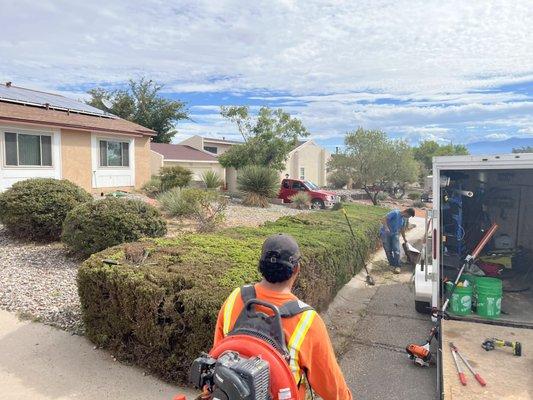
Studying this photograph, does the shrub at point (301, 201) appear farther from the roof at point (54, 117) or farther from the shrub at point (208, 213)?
the shrub at point (208, 213)

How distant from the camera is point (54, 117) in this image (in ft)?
59.3

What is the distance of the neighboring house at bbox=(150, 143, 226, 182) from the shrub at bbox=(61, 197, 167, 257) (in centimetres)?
2009

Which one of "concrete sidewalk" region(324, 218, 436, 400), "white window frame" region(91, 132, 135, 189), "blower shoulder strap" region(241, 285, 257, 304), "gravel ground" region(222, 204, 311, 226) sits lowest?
"concrete sidewalk" region(324, 218, 436, 400)

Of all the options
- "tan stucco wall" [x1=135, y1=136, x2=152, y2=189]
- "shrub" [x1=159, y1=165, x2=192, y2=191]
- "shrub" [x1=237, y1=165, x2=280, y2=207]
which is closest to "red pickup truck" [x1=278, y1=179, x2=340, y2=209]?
"shrub" [x1=237, y1=165, x2=280, y2=207]

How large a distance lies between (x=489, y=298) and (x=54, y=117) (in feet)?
56.9

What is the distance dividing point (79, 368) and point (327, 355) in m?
3.53

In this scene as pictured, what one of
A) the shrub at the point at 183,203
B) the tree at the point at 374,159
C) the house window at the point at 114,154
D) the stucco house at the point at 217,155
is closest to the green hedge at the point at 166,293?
the shrub at the point at 183,203

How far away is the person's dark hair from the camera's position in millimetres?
2098

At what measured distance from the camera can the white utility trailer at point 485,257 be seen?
443cm

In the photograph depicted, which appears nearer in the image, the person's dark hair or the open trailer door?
the person's dark hair

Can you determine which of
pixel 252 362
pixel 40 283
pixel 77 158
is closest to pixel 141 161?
pixel 77 158

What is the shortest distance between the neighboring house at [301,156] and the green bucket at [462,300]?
1223 inches

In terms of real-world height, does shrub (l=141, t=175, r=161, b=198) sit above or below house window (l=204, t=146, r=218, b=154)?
below

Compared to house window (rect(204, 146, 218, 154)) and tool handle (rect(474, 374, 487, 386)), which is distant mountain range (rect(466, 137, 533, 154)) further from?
house window (rect(204, 146, 218, 154))
